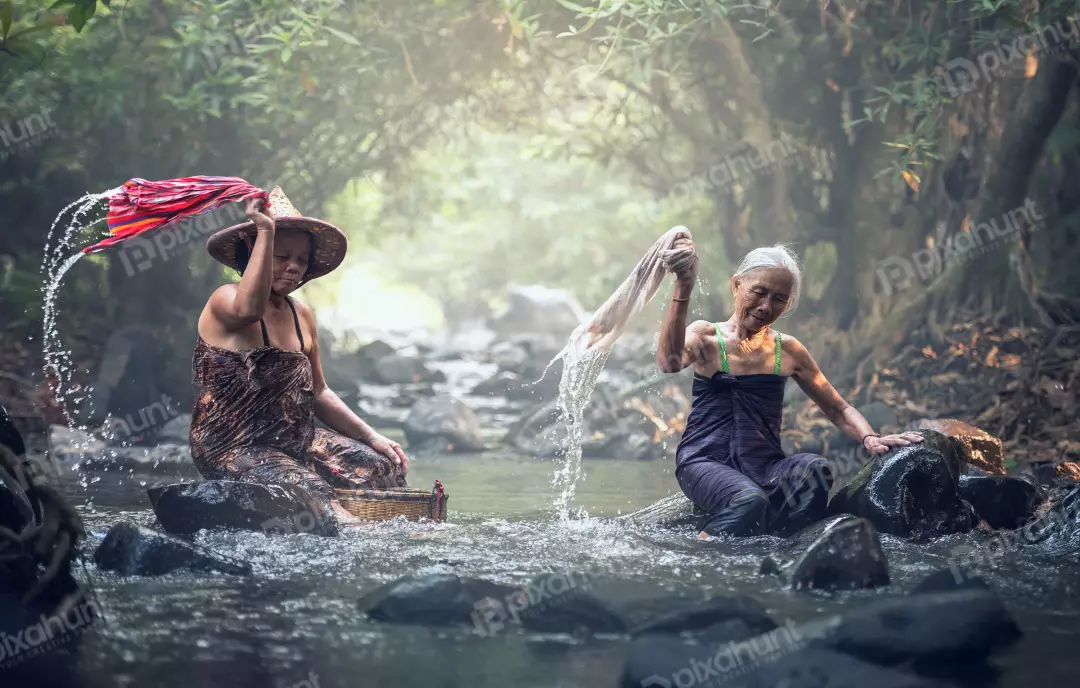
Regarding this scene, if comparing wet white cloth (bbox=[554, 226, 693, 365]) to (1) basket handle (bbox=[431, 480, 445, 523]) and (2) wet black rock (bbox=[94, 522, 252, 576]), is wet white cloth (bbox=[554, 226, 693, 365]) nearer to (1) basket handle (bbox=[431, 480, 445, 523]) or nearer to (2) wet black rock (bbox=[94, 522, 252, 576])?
(1) basket handle (bbox=[431, 480, 445, 523])

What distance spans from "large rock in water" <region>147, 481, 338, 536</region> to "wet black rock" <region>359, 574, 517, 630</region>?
1.09m

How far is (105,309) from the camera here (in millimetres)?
13320

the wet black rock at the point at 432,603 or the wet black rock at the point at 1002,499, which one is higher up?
the wet black rock at the point at 432,603

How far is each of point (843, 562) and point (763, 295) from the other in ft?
4.63

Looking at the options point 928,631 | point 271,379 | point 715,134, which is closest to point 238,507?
point 271,379

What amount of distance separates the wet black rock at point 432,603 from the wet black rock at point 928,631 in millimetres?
1278

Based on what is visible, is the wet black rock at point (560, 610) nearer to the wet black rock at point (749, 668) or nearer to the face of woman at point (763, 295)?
the wet black rock at point (749, 668)

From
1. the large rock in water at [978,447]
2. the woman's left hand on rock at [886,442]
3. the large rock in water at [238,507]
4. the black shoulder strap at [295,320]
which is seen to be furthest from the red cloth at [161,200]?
the large rock in water at [978,447]

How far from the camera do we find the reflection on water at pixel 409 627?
3.60 meters

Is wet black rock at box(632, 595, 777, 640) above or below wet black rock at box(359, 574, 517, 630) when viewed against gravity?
below

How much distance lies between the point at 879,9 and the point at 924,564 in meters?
8.02

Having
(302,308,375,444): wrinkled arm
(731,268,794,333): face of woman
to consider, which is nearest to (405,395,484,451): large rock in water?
(302,308,375,444): wrinkled arm

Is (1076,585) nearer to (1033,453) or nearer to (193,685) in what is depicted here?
(193,685)

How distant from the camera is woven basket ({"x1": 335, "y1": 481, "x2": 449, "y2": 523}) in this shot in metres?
5.62
